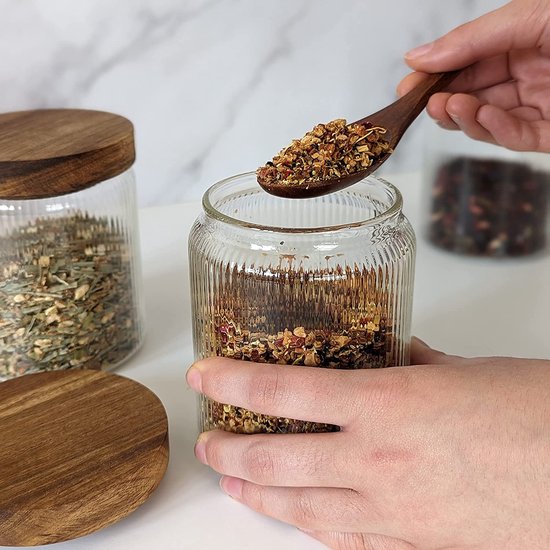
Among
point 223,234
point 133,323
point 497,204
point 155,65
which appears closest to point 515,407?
point 223,234

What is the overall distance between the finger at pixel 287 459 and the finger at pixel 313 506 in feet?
0.04

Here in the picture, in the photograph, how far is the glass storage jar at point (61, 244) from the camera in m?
0.77

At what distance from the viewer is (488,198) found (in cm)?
116

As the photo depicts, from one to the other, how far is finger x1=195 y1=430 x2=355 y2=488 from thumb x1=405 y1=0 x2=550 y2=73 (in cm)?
Result: 53

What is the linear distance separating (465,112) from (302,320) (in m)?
0.45

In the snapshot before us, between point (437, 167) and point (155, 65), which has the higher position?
point (155, 65)

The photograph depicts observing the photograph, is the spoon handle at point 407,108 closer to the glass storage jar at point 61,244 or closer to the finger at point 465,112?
the finger at point 465,112

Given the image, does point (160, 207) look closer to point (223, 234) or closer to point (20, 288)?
point (20, 288)

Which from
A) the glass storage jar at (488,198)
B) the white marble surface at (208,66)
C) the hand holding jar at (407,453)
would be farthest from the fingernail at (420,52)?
the hand holding jar at (407,453)

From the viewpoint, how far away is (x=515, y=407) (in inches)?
22.7

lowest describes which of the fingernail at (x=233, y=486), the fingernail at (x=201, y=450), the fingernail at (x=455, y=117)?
the fingernail at (x=233, y=486)

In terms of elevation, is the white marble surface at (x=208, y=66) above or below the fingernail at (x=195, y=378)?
above

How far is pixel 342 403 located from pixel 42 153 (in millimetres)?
368

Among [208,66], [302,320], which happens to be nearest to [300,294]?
[302,320]
